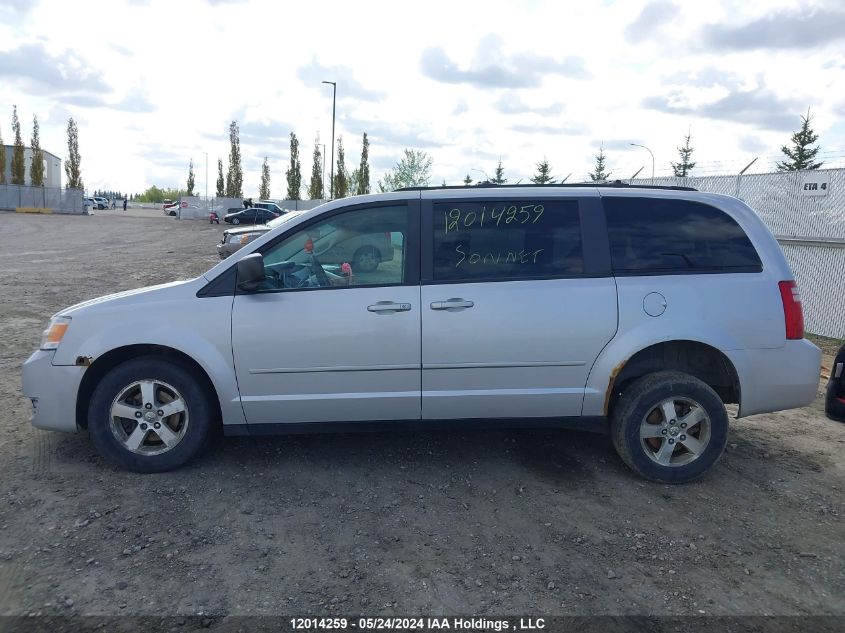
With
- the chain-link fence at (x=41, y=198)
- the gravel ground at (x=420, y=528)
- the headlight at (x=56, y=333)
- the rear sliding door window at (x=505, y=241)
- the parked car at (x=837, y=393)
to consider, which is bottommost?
the gravel ground at (x=420, y=528)

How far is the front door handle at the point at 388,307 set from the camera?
14.7 ft

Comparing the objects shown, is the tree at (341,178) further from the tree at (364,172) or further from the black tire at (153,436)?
the black tire at (153,436)

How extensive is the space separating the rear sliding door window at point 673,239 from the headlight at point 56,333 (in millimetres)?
3607

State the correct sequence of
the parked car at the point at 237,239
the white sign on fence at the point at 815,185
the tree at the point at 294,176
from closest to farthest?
the white sign on fence at the point at 815,185, the parked car at the point at 237,239, the tree at the point at 294,176

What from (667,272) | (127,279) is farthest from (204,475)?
(127,279)

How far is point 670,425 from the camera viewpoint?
4.60 m

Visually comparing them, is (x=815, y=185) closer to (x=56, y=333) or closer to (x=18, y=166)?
(x=56, y=333)

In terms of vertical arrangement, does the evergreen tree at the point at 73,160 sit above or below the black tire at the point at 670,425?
above

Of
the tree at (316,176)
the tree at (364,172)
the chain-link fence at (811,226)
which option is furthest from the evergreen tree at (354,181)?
the chain-link fence at (811,226)

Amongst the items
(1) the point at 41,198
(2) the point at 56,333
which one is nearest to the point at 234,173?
(1) the point at 41,198

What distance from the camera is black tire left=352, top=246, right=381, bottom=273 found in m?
4.61

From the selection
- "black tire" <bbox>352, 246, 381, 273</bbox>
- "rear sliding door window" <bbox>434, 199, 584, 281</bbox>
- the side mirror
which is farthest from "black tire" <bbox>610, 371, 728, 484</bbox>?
the side mirror

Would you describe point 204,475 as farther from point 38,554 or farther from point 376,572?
point 376,572

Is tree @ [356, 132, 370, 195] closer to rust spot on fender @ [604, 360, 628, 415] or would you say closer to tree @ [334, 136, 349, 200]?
tree @ [334, 136, 349, 200]
